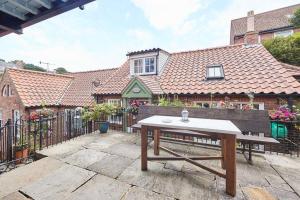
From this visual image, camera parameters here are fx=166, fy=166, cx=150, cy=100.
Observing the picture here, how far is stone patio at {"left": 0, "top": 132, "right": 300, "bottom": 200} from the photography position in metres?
2.69

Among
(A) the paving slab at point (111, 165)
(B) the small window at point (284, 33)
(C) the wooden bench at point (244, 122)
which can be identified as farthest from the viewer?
(B) the small window at point (284, 33)

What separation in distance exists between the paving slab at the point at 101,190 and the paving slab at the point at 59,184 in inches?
5.4

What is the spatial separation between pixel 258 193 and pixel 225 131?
120cm

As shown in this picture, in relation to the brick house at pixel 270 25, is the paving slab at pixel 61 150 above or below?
below

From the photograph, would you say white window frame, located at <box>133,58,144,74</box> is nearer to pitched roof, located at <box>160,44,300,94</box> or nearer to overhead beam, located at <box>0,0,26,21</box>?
pitched roof, located at <box>160,44,300,94</box>

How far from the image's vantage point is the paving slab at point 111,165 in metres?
3.39

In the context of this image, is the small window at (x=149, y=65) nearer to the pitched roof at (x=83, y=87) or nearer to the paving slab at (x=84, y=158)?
the pitched roof at (x=83, y=87)

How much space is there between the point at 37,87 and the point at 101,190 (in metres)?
14.8

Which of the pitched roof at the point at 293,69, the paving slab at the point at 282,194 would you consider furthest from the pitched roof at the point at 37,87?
the pitched roof at the point at 293,69

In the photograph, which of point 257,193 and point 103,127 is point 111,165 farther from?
point 103,127

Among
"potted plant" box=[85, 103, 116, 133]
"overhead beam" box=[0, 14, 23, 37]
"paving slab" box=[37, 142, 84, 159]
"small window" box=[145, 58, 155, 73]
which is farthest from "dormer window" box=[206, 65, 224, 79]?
"overhead beam" box=[0, 14, 23, 37]

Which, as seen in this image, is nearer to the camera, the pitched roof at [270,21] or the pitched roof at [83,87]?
the pitched roof at [83,87]

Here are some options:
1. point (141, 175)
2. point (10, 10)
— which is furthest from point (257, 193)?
point (10, 10)

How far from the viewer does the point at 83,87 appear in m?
15.9
